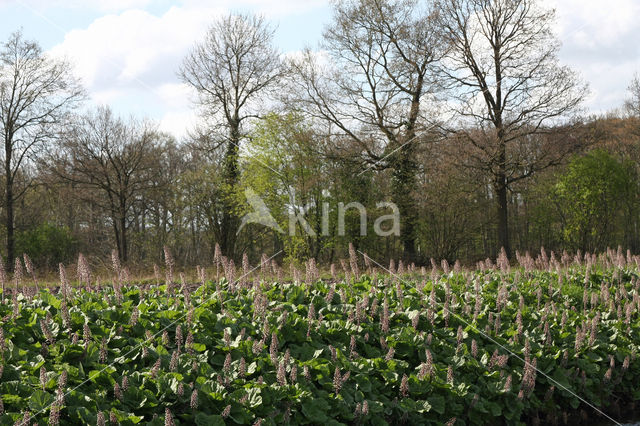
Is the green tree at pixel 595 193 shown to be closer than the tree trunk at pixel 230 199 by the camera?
Yes

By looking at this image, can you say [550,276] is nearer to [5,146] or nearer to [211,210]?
[211,210]

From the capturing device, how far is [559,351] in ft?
20.9

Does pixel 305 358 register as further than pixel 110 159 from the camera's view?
No

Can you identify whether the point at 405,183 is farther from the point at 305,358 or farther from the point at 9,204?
the point at 9,204

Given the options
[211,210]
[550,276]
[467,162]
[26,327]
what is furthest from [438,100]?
[26,327]

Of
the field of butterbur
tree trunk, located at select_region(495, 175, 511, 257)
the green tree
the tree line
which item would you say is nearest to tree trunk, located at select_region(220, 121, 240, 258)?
the tree line

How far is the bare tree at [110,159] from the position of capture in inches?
1180

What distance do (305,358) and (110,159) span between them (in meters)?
27.5

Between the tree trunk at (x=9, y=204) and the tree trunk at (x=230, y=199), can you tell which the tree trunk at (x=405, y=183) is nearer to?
the tree trunk at (x=230, y=199)

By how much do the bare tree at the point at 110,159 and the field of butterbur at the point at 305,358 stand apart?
24.7 metres

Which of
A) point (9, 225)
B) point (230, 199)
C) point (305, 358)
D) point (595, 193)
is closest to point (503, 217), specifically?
point (595, 193)

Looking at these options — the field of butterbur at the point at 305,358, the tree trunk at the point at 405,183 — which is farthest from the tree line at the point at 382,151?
the field of butterbur at the point at 305,358

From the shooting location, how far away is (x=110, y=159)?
30.2m

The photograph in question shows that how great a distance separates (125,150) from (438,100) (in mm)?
17600
